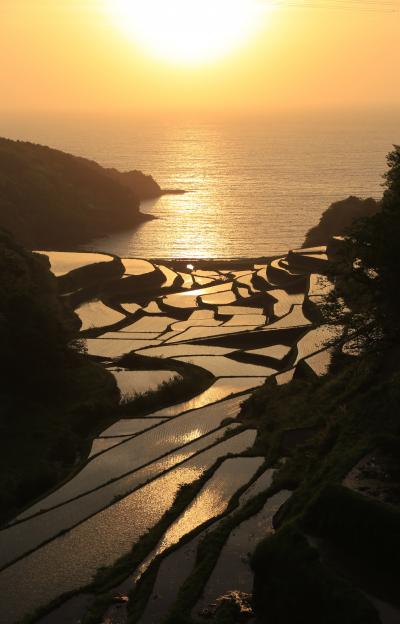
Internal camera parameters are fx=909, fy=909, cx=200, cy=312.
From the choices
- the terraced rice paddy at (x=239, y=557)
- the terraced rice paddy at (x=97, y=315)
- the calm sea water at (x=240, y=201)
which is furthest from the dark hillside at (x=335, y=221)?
the terraced rice paddy at (x=239, y=557)

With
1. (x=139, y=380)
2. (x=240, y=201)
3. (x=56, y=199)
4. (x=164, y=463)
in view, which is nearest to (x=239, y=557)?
(x=164, y=463)

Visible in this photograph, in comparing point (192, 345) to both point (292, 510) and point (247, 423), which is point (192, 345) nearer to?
point (247, 423)

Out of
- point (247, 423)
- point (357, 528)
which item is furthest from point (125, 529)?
point (247, 423)

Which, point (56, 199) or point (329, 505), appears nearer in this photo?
point (329, 505)

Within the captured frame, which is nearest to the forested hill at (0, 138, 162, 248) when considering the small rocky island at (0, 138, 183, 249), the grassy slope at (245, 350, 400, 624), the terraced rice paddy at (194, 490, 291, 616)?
the small rocky island at (0, 138, 183, 249)

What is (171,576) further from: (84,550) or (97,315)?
(97,315)

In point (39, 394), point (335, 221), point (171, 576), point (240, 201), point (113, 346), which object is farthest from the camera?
point (240, 201)

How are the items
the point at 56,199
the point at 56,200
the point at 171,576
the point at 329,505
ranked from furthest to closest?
the point at 56,199 < the point at 56,200 < the point at 171,576 < the point at 329,505
